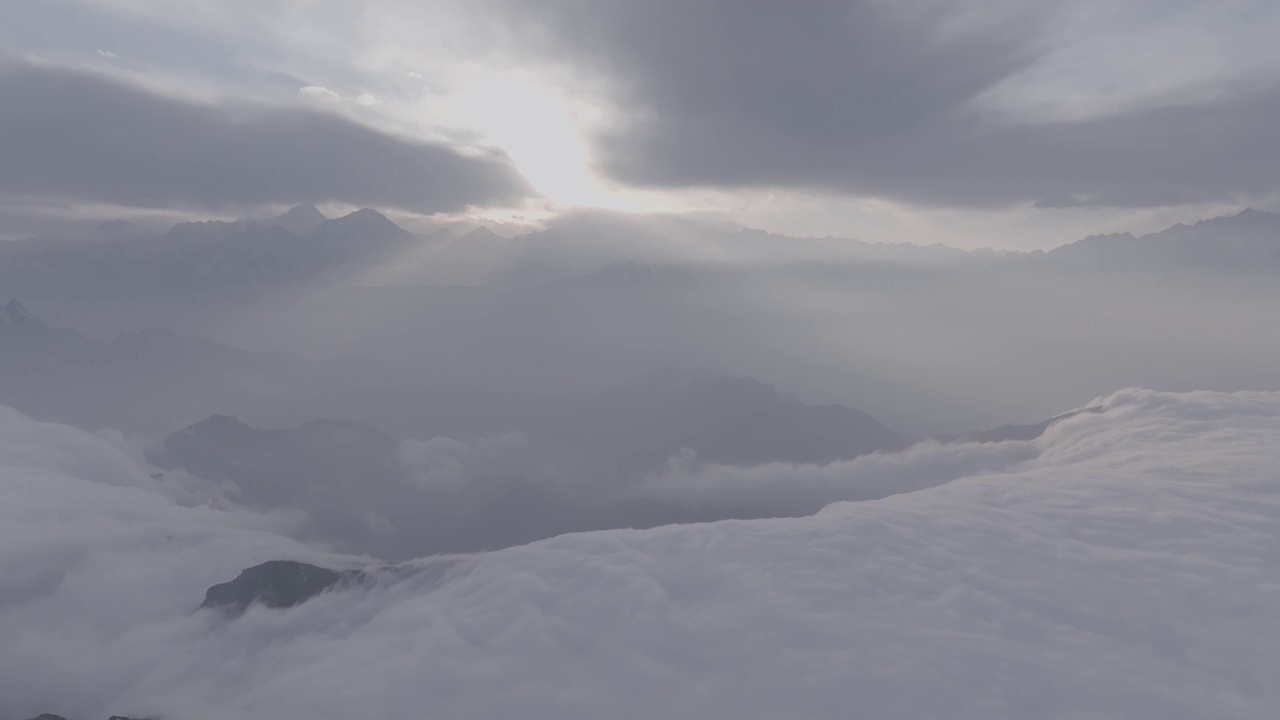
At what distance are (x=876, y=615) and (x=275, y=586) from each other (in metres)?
51.2

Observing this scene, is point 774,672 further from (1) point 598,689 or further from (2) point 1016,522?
(2) point 1016,522

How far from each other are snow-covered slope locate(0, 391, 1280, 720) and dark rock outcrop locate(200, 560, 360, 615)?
4.78m

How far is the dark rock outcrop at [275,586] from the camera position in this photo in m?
44.0

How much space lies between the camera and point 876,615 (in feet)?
65.3

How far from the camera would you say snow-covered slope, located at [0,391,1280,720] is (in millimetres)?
16672

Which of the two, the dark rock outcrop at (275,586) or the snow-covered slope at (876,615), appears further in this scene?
the dark rock outcrop at (275,586)

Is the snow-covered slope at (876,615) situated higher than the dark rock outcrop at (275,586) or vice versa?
the snow-covered slope at (876,615)

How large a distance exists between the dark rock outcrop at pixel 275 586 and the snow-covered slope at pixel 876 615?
15.7ft

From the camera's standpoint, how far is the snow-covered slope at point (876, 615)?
54.7 ft

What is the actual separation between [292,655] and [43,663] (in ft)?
223

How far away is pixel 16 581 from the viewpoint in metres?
100

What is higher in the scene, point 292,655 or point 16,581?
point 292,655

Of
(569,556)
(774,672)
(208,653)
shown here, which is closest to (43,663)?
(208,653)

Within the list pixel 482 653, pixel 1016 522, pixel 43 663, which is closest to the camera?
pixel 482 653
